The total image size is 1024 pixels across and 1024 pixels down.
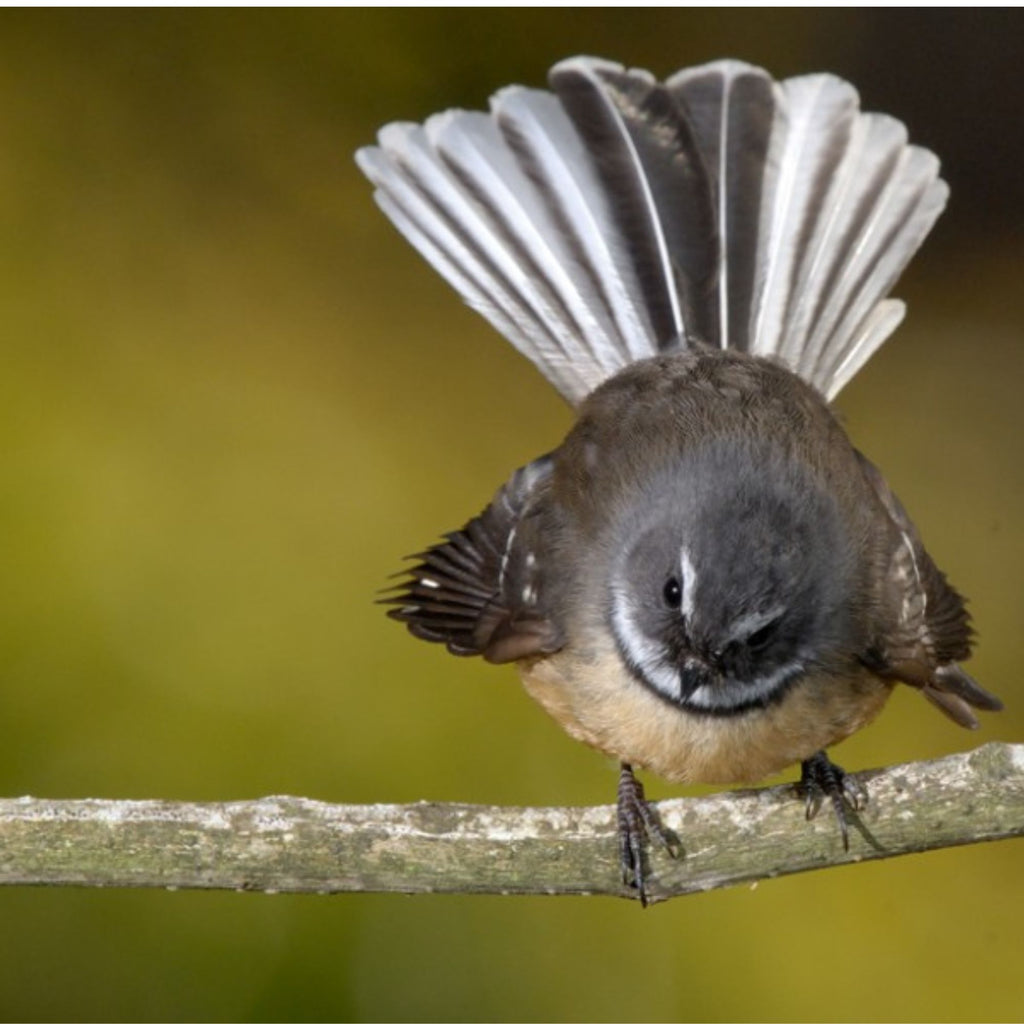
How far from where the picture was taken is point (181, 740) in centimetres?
435

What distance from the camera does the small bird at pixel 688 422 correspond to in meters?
3.72

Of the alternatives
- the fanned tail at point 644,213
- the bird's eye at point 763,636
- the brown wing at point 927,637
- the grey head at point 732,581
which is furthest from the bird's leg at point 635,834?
the fanned tail at point 644,213

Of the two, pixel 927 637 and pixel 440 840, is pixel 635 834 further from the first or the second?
pixel 927 637

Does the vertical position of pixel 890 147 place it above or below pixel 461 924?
Answer: above

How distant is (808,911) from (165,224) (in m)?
2.72

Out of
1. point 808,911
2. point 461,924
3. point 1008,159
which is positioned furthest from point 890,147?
point 461,924

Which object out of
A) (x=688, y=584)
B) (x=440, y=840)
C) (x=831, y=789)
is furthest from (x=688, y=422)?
(x=440, y=840)

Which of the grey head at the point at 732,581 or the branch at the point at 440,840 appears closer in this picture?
the branch at the point at 440,840

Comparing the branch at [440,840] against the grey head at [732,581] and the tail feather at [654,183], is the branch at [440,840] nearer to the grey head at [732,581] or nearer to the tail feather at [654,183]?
Result: the grey head at [732,581]

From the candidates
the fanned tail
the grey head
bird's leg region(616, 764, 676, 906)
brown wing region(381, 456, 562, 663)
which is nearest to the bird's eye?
the grey head

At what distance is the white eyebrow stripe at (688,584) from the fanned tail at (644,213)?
1204mm

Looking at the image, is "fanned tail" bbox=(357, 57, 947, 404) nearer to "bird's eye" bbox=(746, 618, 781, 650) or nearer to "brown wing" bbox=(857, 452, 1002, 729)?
"brown wing" bbox=(857, 452, 1002, 729)

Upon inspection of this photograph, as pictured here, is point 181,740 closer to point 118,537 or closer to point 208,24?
point 118,537

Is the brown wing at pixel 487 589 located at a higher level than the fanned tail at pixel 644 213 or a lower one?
lower
